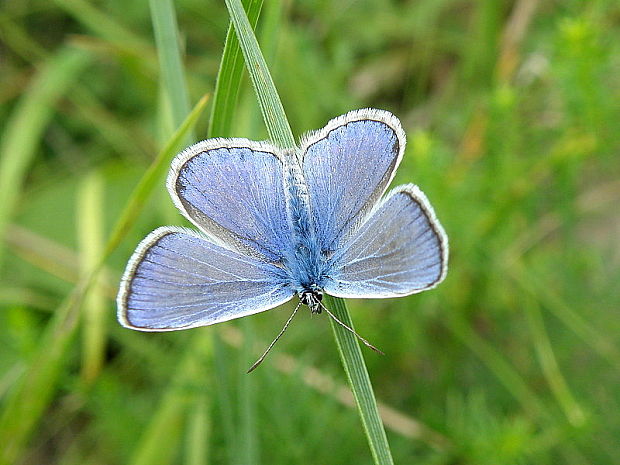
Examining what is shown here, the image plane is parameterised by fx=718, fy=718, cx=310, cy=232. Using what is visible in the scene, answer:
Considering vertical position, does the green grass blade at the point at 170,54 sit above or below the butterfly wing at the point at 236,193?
above

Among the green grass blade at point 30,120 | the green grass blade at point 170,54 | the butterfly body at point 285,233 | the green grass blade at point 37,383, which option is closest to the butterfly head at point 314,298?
the butterfly body at point 285,233

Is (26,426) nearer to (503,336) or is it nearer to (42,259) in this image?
(42,259)

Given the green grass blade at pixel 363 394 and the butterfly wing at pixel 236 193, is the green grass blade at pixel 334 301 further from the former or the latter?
the butterfly wing at pixel 236 193

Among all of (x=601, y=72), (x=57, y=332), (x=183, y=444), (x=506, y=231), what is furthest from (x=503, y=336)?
(x=57, y=332)

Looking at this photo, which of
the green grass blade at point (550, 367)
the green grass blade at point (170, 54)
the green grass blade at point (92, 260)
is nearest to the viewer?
the green grass blade at point (170, 54)

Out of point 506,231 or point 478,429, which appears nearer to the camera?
point 478,429

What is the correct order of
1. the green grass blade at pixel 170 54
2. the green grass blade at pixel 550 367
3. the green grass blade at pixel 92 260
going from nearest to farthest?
the green grass blade at pixel 170 54, the green grass blade at pixel 550 367, the green grass blade at pixel 92 260
